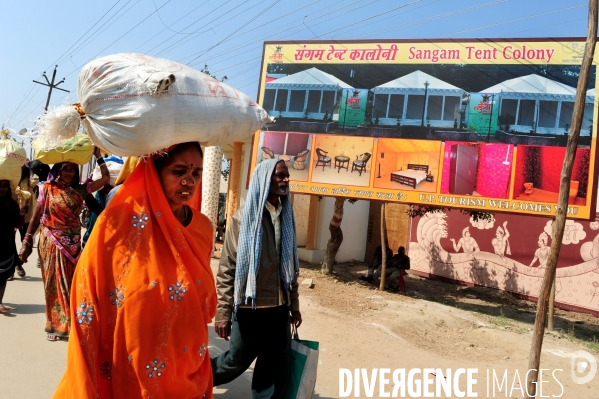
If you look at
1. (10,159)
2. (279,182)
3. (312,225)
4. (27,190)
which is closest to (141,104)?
(279,182)

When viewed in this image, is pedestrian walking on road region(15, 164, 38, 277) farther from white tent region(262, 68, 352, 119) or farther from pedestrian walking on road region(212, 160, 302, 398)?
pedestrian walking on road region(212, 160, 302, 398)

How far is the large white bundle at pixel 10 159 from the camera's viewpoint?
5.78m

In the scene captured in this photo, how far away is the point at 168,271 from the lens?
1890 millimetres

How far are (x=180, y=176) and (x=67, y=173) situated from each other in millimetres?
3182

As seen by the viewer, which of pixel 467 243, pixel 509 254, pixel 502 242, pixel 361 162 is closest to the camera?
pixel 361 162

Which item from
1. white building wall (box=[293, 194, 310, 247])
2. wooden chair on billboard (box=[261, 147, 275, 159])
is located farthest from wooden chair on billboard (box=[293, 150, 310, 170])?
white building wall (box=[293, 194, 310, 247])

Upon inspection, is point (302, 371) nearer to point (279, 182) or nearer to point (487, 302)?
point (279, 182)

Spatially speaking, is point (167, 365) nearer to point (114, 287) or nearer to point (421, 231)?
point (114, 287)

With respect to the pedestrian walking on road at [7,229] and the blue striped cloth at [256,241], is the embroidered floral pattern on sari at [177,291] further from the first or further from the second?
the pedestrian walking on road at [7,229]

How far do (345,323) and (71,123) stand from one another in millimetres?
5773

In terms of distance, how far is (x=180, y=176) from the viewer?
2.03 metres

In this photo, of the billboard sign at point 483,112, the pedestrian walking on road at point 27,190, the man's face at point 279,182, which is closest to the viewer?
the man's face at point 279,182

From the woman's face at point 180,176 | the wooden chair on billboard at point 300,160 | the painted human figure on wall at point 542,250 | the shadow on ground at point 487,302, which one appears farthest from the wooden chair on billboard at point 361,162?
the woman's face at point 180,176

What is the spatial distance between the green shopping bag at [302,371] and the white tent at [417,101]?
696 cm
